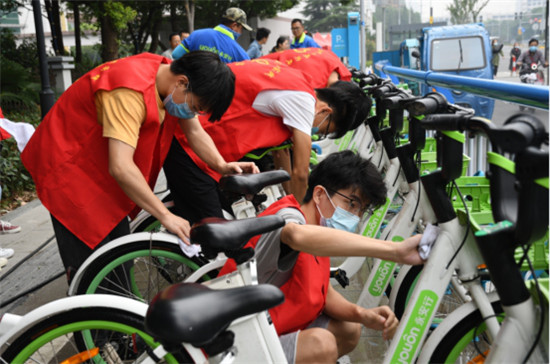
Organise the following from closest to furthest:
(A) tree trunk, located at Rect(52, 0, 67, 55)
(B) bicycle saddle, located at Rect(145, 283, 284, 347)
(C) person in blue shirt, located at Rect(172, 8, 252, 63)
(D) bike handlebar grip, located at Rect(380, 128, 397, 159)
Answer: (B) bicycle saddle, located at Rect(145, 283, 284, 347) → (D) bike handlebar grip, located at Rect(380, 128, 397, 159) → (C) person in blue shirt, located at Rect(172, 8, 252, 63) → (A) tree trunk, located at Rect(52, 0, 67, 55)

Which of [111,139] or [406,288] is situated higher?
[111,139]

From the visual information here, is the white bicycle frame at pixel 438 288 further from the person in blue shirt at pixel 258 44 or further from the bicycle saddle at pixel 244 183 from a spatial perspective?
the person in blue shirt at pixel 258 44

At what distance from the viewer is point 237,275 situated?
202 centimetres

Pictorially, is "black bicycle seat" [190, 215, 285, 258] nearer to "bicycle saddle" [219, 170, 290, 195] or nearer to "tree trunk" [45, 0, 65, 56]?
"bicycle saddle" [219, 170, 290, 195]

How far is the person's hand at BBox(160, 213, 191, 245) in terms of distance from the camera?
2723mm

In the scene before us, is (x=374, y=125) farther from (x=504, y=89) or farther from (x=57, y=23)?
(x=57, y=23)

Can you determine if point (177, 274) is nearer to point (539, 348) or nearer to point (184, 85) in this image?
point (184, 85)

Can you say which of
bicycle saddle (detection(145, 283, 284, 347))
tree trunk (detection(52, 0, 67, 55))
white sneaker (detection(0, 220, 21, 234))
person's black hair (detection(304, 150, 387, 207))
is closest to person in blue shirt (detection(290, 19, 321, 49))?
white sneaker (detection(0, 220, 21, 234))

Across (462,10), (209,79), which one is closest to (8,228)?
(209,79)

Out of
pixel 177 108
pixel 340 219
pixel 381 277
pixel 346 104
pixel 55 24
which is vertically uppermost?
pixel 55 24

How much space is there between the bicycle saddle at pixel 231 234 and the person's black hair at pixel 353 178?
0.50 m

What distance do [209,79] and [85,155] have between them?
692mm

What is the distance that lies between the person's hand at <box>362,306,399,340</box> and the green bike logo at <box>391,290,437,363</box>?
4.7 inches

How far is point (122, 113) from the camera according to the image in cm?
263
